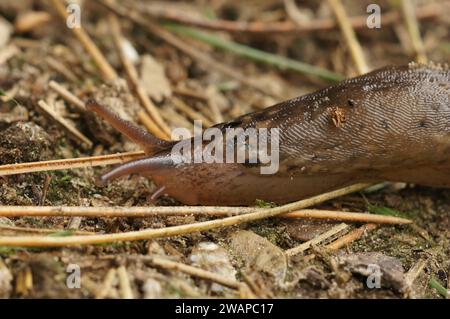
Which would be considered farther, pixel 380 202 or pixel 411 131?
pixel 380 202

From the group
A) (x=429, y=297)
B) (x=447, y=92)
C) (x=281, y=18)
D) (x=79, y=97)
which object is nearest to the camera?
(x=429, y=297)

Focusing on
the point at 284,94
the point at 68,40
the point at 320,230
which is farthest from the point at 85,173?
the point at 284,94

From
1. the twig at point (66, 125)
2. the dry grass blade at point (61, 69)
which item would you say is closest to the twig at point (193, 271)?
the twig at point (66, 125)

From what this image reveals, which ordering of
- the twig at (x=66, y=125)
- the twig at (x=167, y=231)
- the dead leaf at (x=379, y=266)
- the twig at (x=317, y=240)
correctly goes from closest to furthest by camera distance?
the twig at (x=167, y=231) → the dead leaf at (x=379, y=266) → the twig at (x=317, y=240) → the twig at (x=66, y=125)

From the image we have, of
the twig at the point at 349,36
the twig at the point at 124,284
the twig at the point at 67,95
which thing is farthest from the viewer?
the twig at the point at 349,36

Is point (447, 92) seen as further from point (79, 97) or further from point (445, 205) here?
point (79, 97)

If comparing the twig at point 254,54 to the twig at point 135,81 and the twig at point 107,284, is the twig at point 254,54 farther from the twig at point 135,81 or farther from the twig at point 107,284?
the twig at point 107,284
